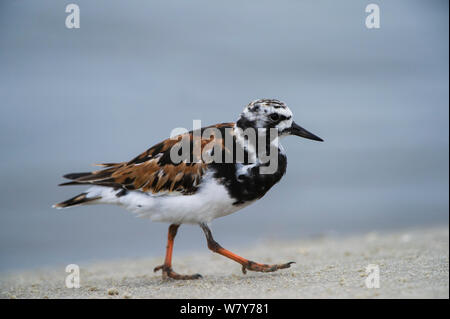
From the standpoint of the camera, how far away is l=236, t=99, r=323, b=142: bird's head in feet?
14.5

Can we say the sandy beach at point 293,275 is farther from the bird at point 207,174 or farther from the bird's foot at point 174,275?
the bird at point 207,174

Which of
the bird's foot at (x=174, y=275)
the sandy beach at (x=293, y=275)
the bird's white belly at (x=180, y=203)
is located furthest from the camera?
the bird's foot at (x=174, y=275)

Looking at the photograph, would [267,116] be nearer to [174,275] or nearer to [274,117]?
[274,117]

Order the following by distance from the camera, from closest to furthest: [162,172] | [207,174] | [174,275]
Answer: [207,174] < [162,172] < [174,275]

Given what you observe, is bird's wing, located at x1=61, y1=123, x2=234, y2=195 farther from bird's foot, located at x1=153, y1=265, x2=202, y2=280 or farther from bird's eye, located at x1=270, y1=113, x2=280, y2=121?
bird's foot, located at x1=153, y1=265, x2=202, y2=280

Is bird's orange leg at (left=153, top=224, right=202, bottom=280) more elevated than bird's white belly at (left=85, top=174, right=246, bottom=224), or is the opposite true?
bird's white belly at (left=85, top=174, right=246, bottom=224)

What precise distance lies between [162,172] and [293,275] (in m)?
1.46

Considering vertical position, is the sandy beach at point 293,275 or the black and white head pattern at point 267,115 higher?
the black and white head pattern at point 267,115

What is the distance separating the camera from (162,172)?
4.53 m

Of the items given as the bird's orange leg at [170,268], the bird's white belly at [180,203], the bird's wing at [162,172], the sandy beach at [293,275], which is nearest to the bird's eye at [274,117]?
the bird's wing at [162,172]

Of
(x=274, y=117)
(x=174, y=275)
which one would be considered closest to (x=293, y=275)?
(x=174, y=275)

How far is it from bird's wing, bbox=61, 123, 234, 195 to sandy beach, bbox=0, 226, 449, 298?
0.87 meters

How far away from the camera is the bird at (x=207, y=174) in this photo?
4.33m

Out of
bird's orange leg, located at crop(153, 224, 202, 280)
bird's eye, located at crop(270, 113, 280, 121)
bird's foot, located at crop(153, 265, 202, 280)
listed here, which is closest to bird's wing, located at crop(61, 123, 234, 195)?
bird's eye, located at crop(270, 113, 280, 121)
